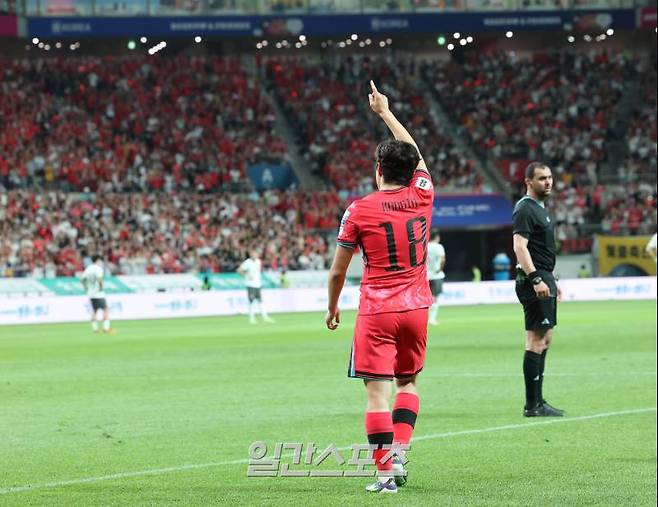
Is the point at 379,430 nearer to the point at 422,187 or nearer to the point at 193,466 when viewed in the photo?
the point at 422,187

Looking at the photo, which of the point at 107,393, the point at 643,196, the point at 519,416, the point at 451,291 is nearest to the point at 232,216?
the point at 451,291

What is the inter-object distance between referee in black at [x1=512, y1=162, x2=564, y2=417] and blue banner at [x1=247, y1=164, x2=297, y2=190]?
39927mm

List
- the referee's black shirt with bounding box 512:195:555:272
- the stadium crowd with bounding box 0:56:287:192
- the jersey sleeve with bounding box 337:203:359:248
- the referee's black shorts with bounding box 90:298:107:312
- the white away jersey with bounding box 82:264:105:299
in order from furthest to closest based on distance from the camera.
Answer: the stadium crowd with bounding box 0:56:287:192, the white away jersey with bounding box 82:264:105:299, the referee's black shorts with bounding box 90:298:107:312, the referee's black shirt with bounding box 512:195:555:272, the jersey sleeve with bounding box 337:203:359:248

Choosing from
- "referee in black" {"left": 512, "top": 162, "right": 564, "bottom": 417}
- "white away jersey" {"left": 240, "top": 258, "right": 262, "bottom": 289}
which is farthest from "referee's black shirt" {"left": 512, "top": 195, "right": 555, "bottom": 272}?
"white away jersey" {"left": 240, "top": 258, "right": 262, "bottom": 289}

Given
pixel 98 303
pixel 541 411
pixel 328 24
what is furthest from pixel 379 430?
pixel 328 24

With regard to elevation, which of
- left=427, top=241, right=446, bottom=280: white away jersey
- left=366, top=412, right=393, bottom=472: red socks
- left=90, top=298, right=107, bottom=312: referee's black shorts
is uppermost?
left=366, top=412, right=393, bottom=472: red socks

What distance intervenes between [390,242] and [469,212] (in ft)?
148

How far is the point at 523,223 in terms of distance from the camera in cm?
1255

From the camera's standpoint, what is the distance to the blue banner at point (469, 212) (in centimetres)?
5294

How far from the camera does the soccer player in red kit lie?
829 centimetres

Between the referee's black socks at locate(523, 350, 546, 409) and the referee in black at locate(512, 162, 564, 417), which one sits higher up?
the referee in black at locate(512, 162, 564, 417)

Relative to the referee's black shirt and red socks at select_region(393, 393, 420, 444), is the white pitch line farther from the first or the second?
red socks at select_region(393, 393, 420, 444)

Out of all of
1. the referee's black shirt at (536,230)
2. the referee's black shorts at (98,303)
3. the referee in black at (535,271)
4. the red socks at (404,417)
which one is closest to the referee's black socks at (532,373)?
the referee in black at (535,271)

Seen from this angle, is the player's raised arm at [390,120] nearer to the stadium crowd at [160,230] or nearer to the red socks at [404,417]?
the red socks at [404,417]
